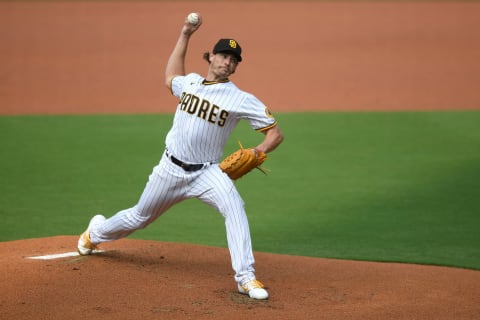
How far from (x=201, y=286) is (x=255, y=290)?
1.38ft

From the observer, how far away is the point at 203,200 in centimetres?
570

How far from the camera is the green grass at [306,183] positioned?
7.54m

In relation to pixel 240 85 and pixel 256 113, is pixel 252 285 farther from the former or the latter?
pixel 240 85

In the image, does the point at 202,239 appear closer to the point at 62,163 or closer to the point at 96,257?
the point at 96,257

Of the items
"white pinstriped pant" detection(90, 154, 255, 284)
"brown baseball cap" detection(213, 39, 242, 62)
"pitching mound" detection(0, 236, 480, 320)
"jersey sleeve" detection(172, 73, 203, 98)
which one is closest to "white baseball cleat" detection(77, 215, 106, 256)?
"pitching mound" detection(0, 236, 480, 320)

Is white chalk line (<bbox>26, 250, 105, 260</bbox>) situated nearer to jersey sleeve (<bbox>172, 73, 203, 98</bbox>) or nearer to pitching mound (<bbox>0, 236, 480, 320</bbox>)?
pitching mound (<bbox>0, 236, 480, 320</bbox>)

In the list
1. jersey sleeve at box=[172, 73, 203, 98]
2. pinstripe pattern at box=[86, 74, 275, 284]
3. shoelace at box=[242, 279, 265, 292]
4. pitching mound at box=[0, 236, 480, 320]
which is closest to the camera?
pitching mound at box=[0, 236, 480, 320]

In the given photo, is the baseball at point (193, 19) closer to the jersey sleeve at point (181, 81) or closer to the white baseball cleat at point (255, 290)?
the jersey sleeve at point (181, 81)

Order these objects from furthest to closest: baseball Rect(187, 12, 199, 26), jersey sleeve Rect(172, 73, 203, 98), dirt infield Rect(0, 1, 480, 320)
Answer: baseball Rect(187, 12, 199, 26) < jersey sleeve Rect(172, 73, 203, 98) < dirt infield Rect(0, 1, 480, 320)

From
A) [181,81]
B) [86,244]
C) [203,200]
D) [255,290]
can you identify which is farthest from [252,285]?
[181,81]

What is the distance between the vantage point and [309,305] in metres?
5.30

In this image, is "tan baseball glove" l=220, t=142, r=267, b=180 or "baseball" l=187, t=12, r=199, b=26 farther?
"baseball" l=187, t=12, r=199, b=26

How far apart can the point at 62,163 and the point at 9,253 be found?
12.9 ft

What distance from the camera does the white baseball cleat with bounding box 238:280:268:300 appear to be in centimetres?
536
